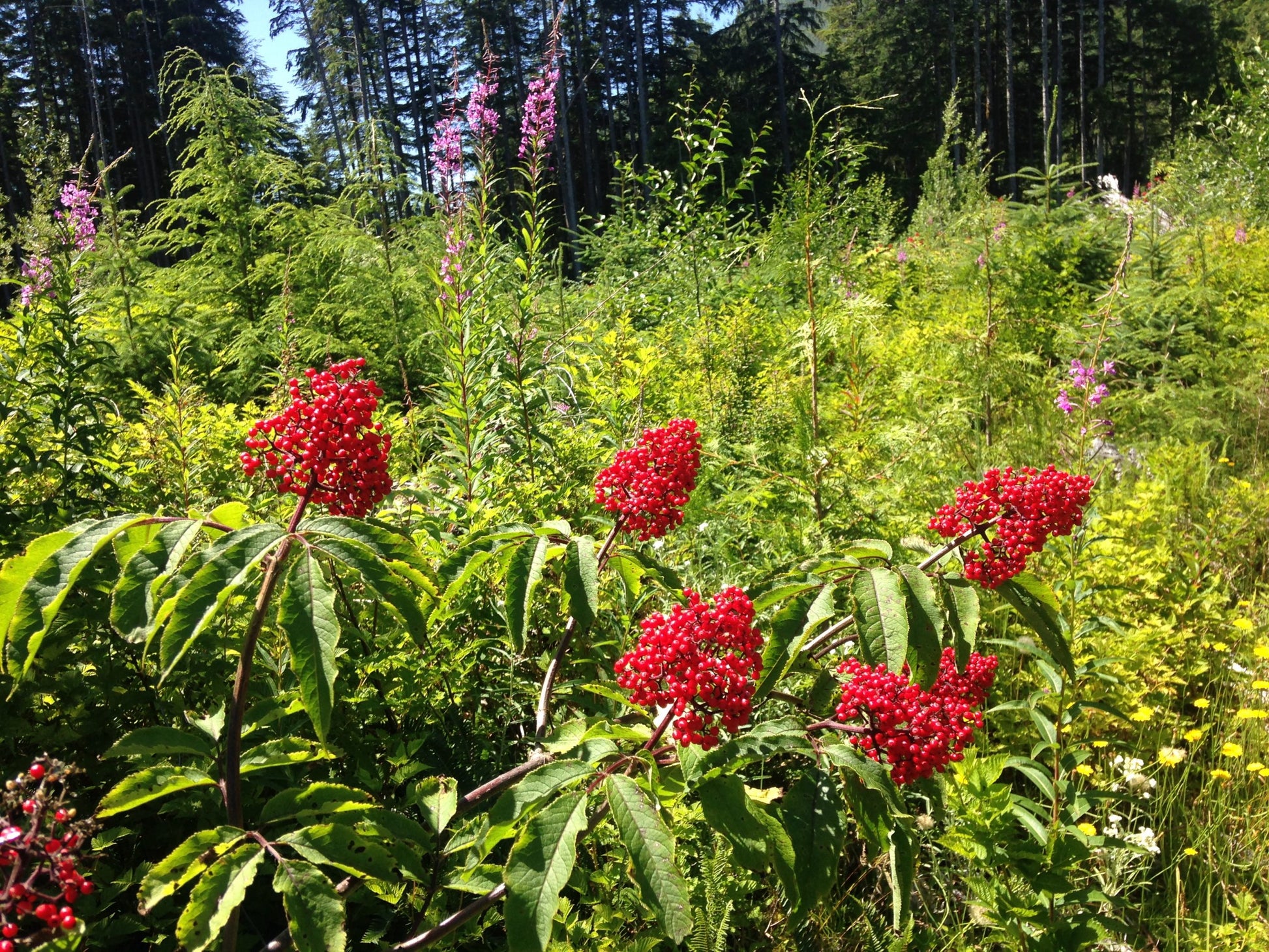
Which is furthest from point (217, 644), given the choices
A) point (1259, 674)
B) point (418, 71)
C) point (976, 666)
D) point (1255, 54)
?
point (418, 71)

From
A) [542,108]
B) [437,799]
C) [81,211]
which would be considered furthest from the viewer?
[81,211]

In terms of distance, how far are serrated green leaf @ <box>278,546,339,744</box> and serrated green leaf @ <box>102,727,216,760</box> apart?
1.21 ft

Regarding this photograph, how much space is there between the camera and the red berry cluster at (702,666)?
1133mm

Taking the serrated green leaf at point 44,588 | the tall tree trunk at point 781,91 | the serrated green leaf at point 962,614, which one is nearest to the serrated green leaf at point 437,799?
the serrated green leaf at point 44,588

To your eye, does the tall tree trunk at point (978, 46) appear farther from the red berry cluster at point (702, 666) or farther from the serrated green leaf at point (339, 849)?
the serrated green leaf at point (339, 849)

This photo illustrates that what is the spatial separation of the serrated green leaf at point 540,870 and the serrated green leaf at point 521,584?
0.27m

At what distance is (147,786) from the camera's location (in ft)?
3.82

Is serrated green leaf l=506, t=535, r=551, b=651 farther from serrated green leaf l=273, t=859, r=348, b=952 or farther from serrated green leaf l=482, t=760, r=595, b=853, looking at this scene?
serrated green leaf l=273, t=859, r=348, b=952

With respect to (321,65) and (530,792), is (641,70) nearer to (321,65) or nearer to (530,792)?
(321,65)

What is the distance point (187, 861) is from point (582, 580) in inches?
27.7

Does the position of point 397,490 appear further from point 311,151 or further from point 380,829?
point 311,151

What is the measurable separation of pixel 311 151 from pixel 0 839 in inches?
341

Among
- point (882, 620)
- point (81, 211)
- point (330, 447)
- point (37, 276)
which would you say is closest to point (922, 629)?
point (882, 620)

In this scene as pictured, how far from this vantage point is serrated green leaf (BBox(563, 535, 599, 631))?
1.30 metres
